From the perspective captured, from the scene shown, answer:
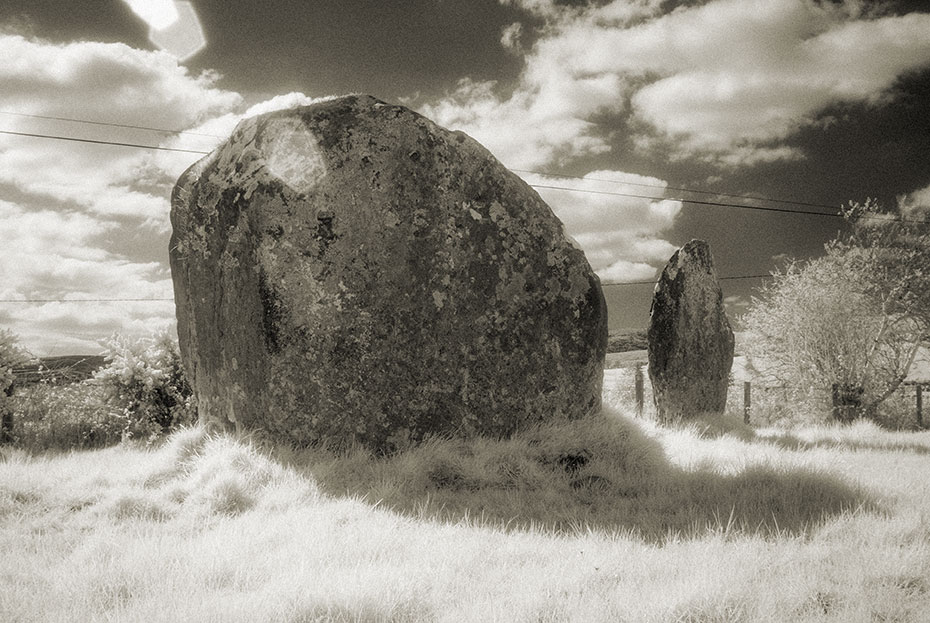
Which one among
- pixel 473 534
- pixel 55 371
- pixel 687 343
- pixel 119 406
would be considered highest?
pixel 687 343

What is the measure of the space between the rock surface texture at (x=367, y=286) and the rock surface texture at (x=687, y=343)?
14.2 ft

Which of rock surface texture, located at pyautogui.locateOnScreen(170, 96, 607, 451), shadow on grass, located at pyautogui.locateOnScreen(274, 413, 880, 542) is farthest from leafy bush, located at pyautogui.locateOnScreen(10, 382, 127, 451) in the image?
shadow on grass, located at pyautogui.locateOnScreen(274, 413, 880, 542)

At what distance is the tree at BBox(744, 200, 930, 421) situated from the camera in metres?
14.5

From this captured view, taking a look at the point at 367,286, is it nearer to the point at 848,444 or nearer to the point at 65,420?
the point at 65,420

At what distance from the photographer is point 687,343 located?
436 inches

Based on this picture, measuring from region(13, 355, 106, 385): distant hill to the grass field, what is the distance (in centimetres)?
434

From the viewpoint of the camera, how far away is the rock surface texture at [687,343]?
10992 mm

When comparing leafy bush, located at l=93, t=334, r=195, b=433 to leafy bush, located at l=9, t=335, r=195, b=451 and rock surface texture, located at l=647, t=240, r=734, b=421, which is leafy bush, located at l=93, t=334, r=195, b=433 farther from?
rock surface texture, located at l=647, t=240, r=734, b=421

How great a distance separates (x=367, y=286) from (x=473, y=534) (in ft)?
9.36

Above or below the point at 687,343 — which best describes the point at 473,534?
below

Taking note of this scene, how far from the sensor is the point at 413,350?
6438 millimetres

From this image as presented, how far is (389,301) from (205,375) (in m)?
2.20

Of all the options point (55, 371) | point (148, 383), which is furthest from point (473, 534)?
point (55, 371)

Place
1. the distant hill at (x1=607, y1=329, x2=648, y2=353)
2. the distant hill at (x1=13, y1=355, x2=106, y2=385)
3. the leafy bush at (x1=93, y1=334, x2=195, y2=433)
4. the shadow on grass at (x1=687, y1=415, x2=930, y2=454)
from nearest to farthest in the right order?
the shadow on grass at (x1=687, y1=415, x2=930, y2=454)
the leafy bush at (x1=93, y1=334, x2=195, y2=433)
the distant hill at (x1=13, y1=355, x2=106, y2=385)
the distant hill at (x1=607, y1=329, x2=648, y2=353)
